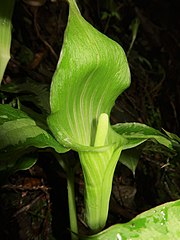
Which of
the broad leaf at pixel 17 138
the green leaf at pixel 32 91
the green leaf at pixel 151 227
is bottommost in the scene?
the green leaf at pixel 32 91

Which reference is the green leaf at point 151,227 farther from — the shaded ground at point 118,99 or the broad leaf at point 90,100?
the shaded ground at point 118,99

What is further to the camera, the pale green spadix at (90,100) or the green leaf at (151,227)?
the pale green spadix at (90,100)

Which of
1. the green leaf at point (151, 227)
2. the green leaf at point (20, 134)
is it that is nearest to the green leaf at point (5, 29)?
the green leaf at point (20, 134)

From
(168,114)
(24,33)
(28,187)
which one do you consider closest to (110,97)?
(28,187)

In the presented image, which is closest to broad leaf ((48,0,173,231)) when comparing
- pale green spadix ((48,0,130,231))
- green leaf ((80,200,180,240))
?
pale green spadix ((48,0,130,231))

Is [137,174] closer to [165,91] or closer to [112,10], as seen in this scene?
[165,91]

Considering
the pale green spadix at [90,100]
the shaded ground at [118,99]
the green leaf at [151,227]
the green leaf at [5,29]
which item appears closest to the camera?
the green leaf at [151,227]

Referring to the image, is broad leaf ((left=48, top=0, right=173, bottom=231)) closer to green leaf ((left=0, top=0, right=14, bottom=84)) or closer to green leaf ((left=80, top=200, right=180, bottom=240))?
green leaf ((left=80, top=200, right=180, bottom=240))
